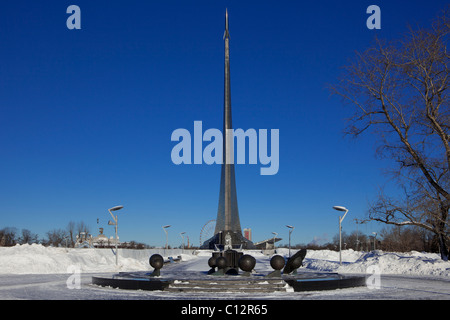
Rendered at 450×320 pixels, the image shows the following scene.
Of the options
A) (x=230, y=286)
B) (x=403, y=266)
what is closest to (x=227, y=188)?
(x=403, y=266)

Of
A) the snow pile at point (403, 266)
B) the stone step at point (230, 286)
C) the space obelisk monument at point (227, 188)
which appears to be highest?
the space obelisk monument at point (227, 188)

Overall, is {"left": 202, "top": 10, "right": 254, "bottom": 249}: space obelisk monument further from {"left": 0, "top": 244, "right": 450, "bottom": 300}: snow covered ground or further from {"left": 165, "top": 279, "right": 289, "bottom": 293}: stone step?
{"left": 165, "top": 279, "right": 289, "bottom": 293}: stone step

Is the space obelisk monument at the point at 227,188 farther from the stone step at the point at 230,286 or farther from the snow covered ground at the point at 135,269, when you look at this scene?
the stone step at the point at 230,286

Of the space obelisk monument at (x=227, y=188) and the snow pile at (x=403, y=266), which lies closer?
the snow pile at (x=403, y=266)

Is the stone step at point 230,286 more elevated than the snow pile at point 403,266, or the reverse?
the stone step at point 230,286

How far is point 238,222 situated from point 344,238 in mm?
64147

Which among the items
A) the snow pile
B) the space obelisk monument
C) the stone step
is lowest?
the snow pile

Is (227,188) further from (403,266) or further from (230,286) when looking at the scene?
(230,286)

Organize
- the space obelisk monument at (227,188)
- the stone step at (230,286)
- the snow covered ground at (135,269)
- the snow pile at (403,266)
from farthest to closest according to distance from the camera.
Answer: the space obelisk monument at (227,188)
the snow pile at (403,266)
the stone step at (230,286)
the snow covered ground at (135,269)

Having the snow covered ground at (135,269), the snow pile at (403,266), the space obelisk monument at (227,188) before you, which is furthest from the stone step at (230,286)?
the space obelisk monument at (227,188)

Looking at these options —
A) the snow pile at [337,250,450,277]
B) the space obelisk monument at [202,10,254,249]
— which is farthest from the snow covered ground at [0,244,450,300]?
the space obelisk monument at [202,10,254,249]
